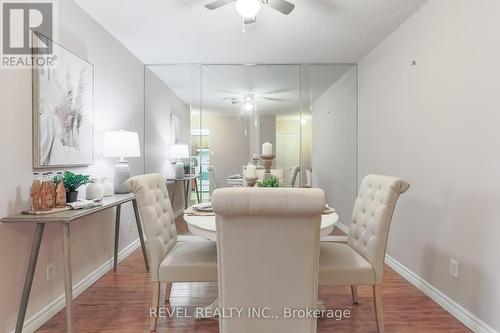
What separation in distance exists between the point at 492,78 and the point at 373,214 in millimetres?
1096

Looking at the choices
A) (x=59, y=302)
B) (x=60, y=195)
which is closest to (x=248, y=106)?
(x=60, y=195)

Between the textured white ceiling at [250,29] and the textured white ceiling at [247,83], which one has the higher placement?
the textured white ceiling at [250,29]

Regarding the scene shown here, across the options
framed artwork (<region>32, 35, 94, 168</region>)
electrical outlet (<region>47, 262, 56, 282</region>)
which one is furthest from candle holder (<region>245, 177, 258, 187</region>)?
electrical outlet (<region>47, 262, 56, 282</region>)

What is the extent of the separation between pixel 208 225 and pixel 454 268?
5.97 ft

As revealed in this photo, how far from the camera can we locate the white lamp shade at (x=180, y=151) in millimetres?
4516

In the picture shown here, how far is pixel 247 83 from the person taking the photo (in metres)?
4.64

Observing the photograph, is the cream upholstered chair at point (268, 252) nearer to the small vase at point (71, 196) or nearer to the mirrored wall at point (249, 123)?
the small vase at point (71, 196)

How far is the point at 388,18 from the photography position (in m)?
2.84

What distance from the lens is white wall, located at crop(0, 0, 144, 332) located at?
1830 mm

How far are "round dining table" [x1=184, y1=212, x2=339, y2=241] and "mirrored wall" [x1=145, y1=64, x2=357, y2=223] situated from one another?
2341mm

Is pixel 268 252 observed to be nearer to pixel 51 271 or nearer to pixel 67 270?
pixel 67 270

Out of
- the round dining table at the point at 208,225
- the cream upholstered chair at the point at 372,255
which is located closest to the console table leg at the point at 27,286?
the round dining table at the point at 208,225

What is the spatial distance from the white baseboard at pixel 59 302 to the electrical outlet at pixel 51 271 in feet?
0.58

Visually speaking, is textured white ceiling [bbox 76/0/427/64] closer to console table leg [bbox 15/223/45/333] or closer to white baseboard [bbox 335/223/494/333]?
console table leg [bbox 15/223/45/333]
